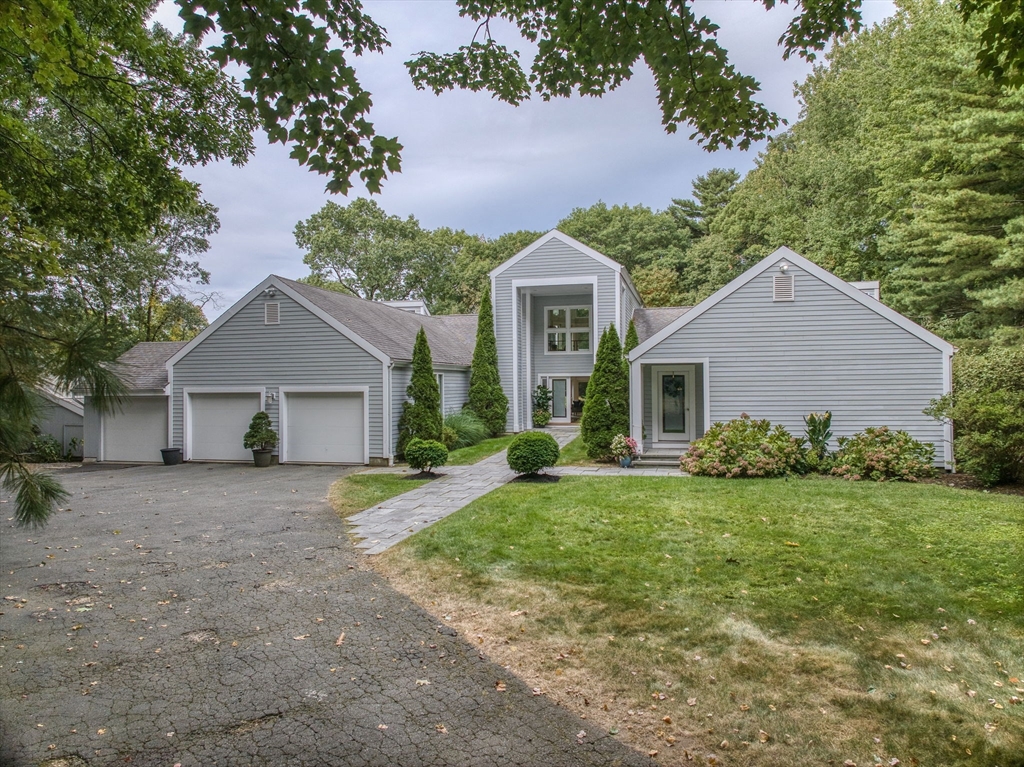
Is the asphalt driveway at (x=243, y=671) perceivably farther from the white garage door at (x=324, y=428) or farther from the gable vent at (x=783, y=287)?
→ the gable vent at (x=783, y=287)

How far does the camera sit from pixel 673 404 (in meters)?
15.2

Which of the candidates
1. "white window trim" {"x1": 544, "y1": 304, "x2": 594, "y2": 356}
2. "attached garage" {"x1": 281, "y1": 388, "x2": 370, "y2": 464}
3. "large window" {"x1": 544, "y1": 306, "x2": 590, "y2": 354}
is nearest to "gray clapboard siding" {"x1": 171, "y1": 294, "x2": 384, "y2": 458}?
"attached garage" {"x1": 281, "y1": 388, "x2": 370, "y2": 464}

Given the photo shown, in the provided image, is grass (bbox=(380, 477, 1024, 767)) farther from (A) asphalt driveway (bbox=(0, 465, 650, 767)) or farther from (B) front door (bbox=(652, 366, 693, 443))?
(B) front door (bbox=(652, 366, 693, 443))

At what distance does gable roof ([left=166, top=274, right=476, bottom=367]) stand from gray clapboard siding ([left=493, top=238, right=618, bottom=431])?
1638 millimetres

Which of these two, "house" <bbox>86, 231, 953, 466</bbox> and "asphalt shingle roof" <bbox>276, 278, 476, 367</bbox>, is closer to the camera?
"house" <bbox>86, 231, 953, 466</bbox>

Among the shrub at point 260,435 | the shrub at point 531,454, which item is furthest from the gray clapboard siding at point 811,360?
the shrub at point 260,435

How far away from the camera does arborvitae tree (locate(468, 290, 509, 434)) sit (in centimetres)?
1900

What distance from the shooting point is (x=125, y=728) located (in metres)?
3.24

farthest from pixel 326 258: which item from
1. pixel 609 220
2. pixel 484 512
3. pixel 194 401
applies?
pixel 484 512

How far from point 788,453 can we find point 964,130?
11.6m

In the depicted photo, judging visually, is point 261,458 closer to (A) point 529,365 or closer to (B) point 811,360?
(A) point 529,365

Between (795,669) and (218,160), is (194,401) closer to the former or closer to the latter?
(218,160)

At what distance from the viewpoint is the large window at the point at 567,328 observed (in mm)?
20984

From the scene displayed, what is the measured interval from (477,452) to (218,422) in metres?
7.28
